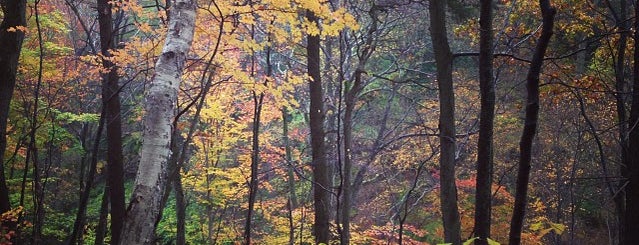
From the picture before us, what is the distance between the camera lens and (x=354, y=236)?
12.6 m

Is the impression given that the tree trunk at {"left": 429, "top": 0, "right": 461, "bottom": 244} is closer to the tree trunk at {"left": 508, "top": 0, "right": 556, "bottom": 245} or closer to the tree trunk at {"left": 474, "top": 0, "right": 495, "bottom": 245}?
the tree trunk at {"left": 474, "top": 0, "right": 495, "bottom": 245}

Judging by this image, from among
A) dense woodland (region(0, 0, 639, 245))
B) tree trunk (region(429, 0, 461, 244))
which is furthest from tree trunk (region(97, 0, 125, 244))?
tree trunk (region(429, 0, 461, 244))

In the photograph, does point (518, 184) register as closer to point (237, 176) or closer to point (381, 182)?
point (237, 176)

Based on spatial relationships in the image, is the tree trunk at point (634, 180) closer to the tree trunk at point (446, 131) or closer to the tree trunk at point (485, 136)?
the tree trunk at point (446, 131)

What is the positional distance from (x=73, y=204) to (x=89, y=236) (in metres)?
3.80

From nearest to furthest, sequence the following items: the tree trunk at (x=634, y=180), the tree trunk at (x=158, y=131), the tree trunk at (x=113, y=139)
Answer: the tree trunk at (x=158, y=131) < the tree trunk at (x=634, y=180) < the tree trunk at (x=113, y=139)

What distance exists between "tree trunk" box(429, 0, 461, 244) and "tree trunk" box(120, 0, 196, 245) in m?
3.15

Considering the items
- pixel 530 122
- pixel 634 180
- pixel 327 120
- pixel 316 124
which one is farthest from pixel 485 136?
pixel 327 120

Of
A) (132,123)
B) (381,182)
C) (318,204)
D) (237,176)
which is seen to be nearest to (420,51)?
(381,182)

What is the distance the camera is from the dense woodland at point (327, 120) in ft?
12.8

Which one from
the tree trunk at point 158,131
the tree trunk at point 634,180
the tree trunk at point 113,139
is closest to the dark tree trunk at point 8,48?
the tree trunk at point 113,139

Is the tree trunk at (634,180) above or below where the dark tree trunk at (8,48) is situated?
below

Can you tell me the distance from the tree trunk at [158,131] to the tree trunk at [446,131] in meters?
3.15

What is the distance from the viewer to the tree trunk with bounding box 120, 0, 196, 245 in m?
3.29
